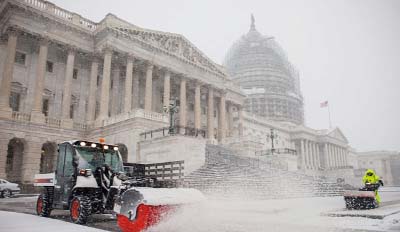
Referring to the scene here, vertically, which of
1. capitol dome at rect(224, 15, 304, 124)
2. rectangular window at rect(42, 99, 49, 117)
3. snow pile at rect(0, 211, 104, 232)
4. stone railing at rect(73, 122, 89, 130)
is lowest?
snow pile at rect(0, 211, 104, 232)

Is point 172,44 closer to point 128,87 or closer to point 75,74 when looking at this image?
point 128,87

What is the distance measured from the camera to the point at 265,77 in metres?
100

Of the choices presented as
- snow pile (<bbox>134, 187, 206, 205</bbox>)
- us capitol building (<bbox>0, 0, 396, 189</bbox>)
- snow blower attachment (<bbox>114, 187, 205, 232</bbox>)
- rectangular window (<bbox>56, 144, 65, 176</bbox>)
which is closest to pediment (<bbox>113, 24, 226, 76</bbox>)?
us capitol building (<bbox>0, 0, 396, 189</bbox>)

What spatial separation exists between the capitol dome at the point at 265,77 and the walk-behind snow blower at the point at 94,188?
86.5 m

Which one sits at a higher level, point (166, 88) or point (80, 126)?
point (166, 88)

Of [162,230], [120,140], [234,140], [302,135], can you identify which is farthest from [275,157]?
[302,135]

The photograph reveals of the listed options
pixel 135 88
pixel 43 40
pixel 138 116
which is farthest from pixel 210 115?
pixel 43 40

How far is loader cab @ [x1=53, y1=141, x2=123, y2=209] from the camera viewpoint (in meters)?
8.96

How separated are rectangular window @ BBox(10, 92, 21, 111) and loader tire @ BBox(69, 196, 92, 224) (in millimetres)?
26599

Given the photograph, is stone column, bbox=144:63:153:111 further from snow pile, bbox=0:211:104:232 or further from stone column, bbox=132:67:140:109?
snow pile, bbox=0:211:104:232

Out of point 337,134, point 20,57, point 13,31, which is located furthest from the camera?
point 337,134

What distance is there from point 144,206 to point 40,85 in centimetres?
2728

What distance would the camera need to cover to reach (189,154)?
2227cm

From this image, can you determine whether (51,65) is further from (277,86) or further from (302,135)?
(277,86)
